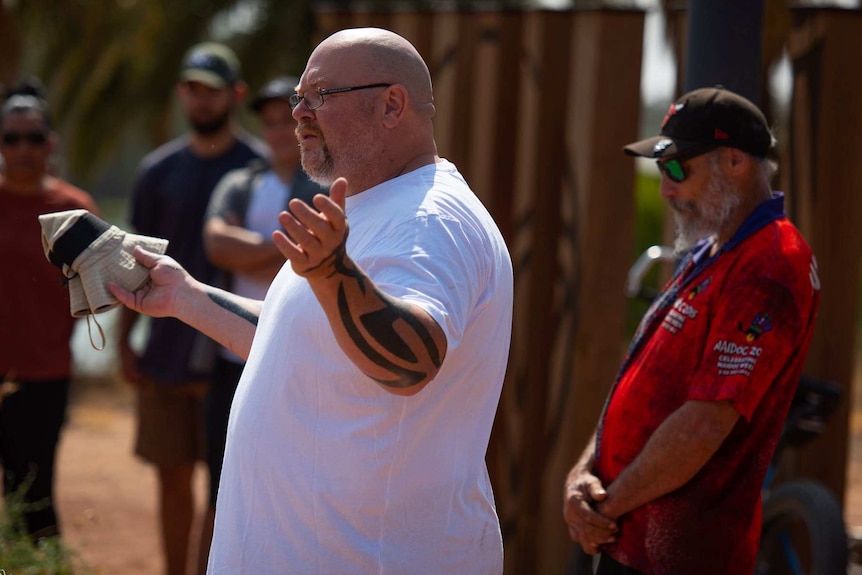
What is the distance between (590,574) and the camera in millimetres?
3977

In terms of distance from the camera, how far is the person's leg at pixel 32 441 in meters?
5.52

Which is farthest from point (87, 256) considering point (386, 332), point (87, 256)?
point (386, 332)

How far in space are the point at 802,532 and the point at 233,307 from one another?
2.73 meters

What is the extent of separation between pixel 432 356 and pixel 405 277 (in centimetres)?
17

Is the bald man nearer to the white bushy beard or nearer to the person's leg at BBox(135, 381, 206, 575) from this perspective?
the white bushy beard

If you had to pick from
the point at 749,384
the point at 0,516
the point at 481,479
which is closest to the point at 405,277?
the point at 481,479

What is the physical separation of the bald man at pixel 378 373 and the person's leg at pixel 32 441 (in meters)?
3.15

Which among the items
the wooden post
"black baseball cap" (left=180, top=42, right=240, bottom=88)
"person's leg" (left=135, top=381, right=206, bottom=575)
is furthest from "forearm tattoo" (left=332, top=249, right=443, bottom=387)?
"black baseball cap" (left=180, top=42, right=240, bottom=88)

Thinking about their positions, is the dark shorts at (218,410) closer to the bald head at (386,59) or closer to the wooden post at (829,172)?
the wooden post at (829,172)

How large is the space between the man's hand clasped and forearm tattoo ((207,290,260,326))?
111 cm

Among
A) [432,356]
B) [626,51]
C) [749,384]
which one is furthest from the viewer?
[626,51]

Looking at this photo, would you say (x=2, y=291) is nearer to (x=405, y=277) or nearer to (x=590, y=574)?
(x=590, y=574)

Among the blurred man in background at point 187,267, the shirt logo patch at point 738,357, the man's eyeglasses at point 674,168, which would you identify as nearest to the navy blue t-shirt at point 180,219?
the blurred man in background at point 187,267

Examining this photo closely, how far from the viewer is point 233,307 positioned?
2996mm
